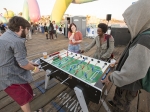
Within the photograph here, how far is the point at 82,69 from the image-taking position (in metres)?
1.39

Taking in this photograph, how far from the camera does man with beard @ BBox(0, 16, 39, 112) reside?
92 cm

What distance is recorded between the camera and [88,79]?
1.16 m

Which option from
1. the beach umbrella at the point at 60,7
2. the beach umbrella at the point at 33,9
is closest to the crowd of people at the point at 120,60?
the beach umbrella at the point at 60,7

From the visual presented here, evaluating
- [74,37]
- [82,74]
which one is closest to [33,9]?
[74,37]

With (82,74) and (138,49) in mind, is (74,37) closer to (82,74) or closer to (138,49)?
(82,74)

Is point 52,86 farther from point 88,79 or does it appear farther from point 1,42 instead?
point 1,42

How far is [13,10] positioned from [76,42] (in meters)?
11.2

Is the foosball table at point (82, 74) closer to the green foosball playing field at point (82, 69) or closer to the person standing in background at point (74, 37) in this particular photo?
the green foosball playing field at point (82, 69)

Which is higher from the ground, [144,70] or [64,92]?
[144,70]

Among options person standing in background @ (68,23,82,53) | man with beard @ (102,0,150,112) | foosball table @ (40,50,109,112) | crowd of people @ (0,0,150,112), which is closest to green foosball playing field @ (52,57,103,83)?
foosball table @ (40,50,109,112)

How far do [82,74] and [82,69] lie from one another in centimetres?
14

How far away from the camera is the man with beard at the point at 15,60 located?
924mm

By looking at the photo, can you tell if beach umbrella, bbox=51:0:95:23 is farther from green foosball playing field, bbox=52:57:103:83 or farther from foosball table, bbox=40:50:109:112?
green foosball playing field, bbox=52:57:103:83

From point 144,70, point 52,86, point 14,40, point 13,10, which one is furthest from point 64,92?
point 13,10
